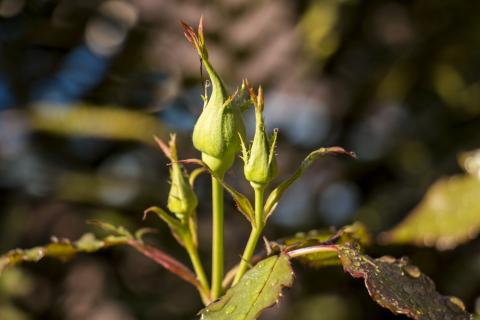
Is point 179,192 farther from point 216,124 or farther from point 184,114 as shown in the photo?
point 184,114

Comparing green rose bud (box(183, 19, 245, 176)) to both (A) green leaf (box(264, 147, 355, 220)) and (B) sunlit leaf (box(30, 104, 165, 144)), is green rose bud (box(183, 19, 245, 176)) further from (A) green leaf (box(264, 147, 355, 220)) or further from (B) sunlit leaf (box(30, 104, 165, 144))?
(B) sunlit leaf (box(30, 104, 165, 144))

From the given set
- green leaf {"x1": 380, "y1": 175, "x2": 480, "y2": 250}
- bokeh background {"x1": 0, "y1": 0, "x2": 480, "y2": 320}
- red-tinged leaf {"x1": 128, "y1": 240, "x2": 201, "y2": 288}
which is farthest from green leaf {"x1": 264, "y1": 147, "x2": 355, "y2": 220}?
bokeh background {"x1": 0, "y1": 0, "x2": 480, "y2": 320}

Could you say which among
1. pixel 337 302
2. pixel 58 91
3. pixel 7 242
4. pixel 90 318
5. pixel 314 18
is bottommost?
pixel 90 318

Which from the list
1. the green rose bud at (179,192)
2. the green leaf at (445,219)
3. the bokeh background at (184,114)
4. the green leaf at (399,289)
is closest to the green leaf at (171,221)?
the green rose bud at (179,192)

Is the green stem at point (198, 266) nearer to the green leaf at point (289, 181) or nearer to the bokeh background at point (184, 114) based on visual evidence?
the green leaf at point (289, 181)

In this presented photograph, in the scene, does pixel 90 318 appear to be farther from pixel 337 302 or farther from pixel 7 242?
pixel 337 302

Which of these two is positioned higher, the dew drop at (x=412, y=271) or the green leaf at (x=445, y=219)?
the dew drop at (x=412, y=271)

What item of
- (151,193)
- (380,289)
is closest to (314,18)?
(151,193)

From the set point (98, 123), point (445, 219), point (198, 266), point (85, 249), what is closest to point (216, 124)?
point (198, 266)
